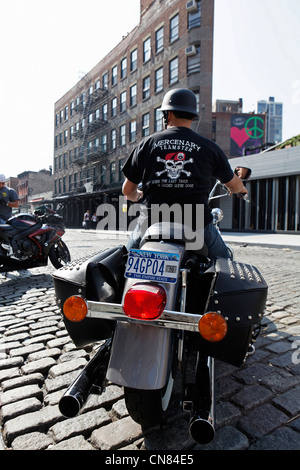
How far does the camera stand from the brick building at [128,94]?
75.8 ft

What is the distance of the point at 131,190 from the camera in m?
2.57

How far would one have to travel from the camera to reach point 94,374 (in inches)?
62.1

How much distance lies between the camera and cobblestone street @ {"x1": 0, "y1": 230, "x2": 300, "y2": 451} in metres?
1.62

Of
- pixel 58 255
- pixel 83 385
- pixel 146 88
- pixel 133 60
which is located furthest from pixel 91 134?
pixel 83 385

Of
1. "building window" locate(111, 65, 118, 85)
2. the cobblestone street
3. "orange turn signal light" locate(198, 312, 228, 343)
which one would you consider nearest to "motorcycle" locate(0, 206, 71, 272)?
the cobblestone street

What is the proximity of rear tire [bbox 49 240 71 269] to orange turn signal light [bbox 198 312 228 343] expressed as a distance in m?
4.94

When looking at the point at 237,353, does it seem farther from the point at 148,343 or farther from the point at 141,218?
the point at 141,218

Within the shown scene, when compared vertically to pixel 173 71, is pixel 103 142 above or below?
below

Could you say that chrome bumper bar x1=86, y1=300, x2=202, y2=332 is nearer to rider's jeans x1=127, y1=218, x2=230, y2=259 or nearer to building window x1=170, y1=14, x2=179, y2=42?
rider's jeans x1=127, y1=218, x2=230, y2=259

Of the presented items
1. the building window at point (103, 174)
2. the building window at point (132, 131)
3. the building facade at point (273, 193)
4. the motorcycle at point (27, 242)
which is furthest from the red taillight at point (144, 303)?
the building window at point (103, 174)

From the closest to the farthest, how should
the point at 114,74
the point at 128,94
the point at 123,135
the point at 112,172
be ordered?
the point at 128,94 < the point at 123,135 < the point at 112,172 < the point at 114,74

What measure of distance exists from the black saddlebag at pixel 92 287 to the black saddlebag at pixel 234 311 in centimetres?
48

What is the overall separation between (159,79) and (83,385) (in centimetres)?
2853

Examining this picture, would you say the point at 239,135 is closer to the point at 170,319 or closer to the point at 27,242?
the point at 27,242
